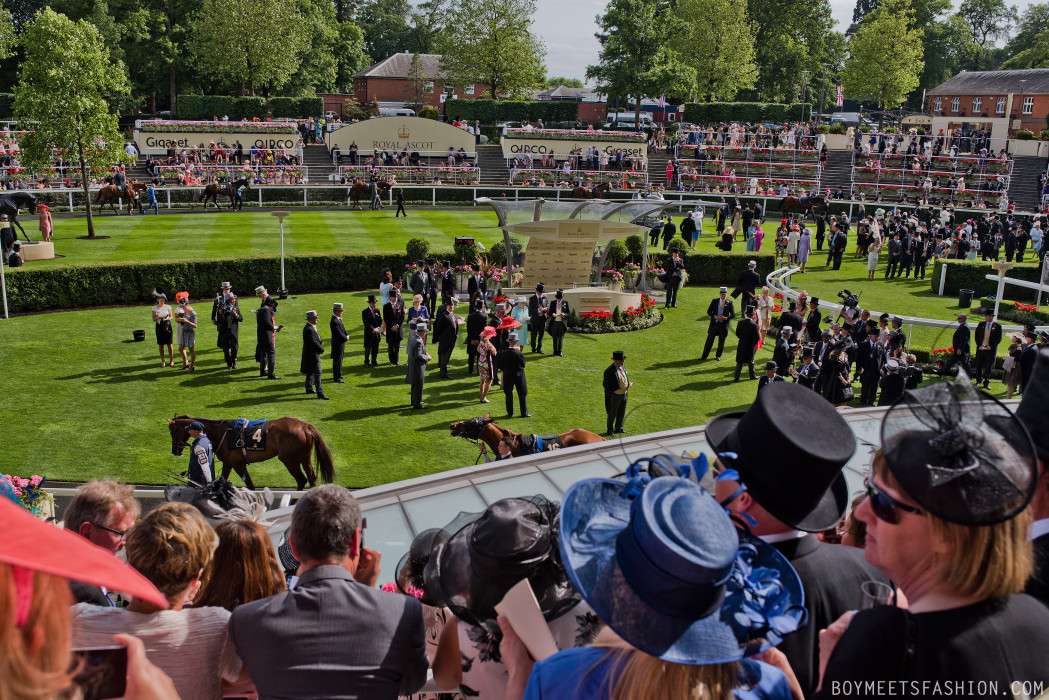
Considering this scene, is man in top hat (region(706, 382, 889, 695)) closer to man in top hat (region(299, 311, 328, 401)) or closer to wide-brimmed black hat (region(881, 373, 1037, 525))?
wide-brimmed black hat (region(881, 373, 1037, 525))

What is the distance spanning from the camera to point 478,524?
Answer: 9.81 ft

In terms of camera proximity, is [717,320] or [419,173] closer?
[717,320]

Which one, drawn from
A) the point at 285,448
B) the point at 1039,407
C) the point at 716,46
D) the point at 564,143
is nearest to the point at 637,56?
the point at 716,46

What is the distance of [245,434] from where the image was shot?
10.4 meters

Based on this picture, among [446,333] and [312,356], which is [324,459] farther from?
[446,333]

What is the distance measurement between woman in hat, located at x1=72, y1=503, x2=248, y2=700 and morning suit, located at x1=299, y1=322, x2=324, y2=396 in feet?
35.5

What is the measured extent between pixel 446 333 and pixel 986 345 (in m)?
10.3

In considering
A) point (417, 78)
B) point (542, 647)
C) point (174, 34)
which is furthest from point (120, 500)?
point (417, 78)

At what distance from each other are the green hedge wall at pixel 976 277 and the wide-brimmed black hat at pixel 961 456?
24.4m

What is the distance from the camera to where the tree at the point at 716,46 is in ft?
194

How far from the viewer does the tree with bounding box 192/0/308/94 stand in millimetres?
50094

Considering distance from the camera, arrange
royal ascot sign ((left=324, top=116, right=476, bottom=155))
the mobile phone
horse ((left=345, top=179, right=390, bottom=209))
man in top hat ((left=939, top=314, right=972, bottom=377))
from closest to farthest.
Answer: the mobile phone → man in top hat ((left=939, top=314, right=972, bottom=377)) → horse ((left=345, top=179, right=390, bottom=209)) → royal ascot sign ((left=324, top=116, right=476, bottom=155))

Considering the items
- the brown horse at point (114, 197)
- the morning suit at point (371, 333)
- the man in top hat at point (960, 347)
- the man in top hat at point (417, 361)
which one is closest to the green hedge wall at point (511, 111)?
the brown horse at point (114, 197)

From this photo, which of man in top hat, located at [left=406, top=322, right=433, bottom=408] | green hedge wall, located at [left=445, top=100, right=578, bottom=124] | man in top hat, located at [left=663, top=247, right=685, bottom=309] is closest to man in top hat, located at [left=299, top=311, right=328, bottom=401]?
man in top hat, located at [left=406, top=322, right=433, bottom=408]
